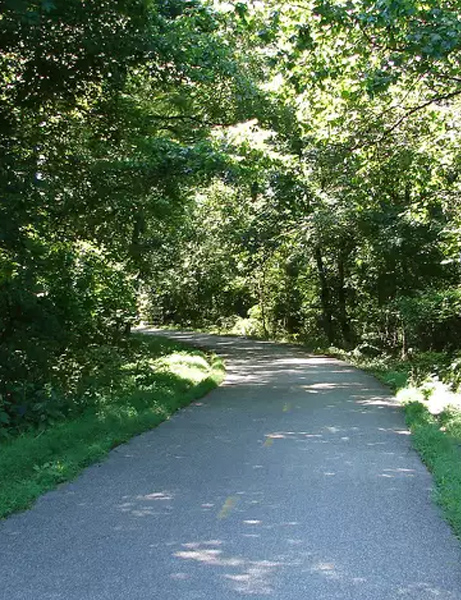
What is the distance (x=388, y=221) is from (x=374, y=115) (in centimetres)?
853

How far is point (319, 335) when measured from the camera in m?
31.7

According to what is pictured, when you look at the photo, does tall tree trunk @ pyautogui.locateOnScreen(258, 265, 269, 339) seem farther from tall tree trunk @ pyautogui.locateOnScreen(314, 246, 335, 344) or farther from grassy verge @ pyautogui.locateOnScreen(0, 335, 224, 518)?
grassy verge @ pyautogui.locateOnScreen(0, 335, 224, 518)

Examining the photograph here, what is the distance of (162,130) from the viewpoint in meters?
16.4

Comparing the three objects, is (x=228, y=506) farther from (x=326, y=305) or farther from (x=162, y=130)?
(x=326, y=305)

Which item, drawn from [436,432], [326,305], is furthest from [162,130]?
[326,305]

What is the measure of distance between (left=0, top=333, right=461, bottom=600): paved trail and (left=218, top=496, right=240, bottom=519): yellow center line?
27mm

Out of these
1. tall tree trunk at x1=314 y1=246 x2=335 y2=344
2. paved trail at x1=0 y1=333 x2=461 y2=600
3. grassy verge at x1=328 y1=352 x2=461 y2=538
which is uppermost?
tall tree trunk at x1=314 y1=246 x2=335 y2=344

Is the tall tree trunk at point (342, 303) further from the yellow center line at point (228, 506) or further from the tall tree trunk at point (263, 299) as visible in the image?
the yellow center line at point (228, 506)

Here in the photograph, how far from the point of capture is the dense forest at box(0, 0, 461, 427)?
339 inches

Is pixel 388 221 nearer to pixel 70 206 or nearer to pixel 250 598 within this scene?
pixel 70 206

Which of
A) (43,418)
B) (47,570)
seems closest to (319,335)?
(43,418)

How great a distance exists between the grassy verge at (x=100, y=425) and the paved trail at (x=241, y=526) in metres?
0.27

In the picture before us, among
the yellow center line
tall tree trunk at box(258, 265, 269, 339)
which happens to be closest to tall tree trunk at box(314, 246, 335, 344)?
tall tree trunk at box(258, 265, 269, 339)

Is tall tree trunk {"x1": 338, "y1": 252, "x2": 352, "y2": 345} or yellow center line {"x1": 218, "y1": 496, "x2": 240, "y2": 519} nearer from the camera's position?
yellow center line {"x1": 218, "y1": 496, "x2": 240, "y2": 519}
